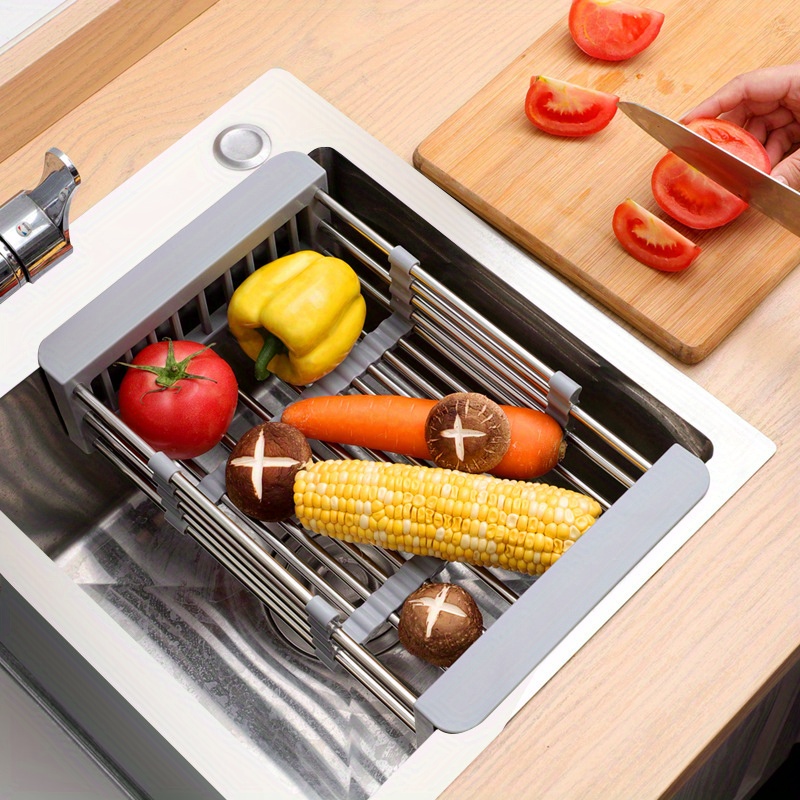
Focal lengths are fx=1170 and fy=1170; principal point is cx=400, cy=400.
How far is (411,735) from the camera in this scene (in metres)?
1.00

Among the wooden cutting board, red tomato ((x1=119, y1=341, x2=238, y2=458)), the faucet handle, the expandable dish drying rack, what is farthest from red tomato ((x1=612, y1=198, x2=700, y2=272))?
the faucet handle

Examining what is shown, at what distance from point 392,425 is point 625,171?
12.1 inches

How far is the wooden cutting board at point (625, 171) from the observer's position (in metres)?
0.98

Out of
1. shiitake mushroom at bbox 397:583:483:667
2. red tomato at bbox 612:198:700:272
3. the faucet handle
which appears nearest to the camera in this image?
the faucet handle

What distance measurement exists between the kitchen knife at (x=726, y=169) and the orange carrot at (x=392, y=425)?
249 millimetres

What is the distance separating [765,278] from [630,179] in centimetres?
15

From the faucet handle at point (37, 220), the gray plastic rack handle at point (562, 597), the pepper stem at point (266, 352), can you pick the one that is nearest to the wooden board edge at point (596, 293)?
the gray plastic rack handle at point (562, 597)

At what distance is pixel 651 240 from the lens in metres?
0.98

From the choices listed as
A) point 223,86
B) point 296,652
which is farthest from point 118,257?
point 296,652

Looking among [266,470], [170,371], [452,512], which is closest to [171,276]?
[170,371]

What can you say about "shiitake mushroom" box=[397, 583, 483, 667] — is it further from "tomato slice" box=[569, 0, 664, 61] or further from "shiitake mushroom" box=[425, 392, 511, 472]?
"tomato slice" box=[569, 0, 664, 61]

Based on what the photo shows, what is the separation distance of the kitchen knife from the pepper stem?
36cm

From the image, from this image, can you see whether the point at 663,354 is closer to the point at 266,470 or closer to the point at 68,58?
the point at 266,470

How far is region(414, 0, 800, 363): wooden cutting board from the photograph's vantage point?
977mm
